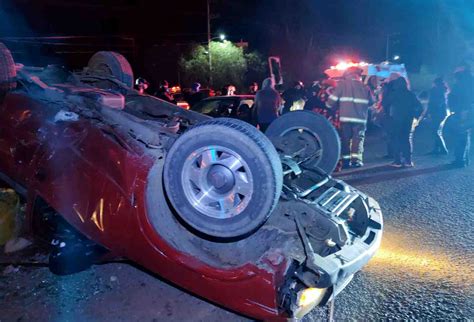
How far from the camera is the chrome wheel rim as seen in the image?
2396mm

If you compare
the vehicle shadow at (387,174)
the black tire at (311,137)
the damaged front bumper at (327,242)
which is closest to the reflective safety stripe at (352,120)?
the vehicle shadow at (387,174)

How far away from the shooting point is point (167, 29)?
105 feet

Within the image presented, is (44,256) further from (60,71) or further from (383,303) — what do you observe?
(383,303)

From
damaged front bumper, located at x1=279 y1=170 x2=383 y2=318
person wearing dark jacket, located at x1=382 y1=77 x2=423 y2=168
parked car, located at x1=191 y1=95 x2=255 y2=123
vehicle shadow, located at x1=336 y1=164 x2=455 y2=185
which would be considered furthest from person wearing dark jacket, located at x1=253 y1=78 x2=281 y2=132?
damaged front bumper, located at x1=279 y1=170 x2=383 y2=318

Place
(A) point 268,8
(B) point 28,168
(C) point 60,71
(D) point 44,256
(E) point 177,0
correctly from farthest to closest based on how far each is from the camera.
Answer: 1. (E) point 177,0
2. (A) point 268,8
3. (C) point 60,71
4. (D) point 44,256
5. (B) point 28,168

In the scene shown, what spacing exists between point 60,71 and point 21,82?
0.73 meters

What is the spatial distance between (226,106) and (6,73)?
20.7ft

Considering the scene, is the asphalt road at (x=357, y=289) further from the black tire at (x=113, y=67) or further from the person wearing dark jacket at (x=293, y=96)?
the person wearing dark jacket at (x=293, y=96)

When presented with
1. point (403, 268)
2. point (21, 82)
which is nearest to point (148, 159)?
point (21, 82)

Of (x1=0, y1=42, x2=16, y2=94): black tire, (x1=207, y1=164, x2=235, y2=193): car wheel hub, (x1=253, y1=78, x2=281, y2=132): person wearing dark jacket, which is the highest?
(x1=0, y1=42, x2=16, y2=94): black tire

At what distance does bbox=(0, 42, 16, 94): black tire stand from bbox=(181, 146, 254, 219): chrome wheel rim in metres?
2.37

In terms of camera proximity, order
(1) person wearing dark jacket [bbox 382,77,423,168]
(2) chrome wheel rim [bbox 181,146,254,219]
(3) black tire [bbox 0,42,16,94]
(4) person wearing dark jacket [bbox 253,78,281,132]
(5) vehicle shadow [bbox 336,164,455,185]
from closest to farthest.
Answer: (2) chrome wheel rim [bbox 181,146,254,219]
(3) black tire [bbox 0,42,16,94]
(5) vehicle shadow [bbox 336,164,455,185]
(1) person wearing dark jacket [bbox 382,77,423,168]
(4) person wearing dark jacket [bbox 253,78,281,132]

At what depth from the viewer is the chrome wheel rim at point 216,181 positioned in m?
2.40

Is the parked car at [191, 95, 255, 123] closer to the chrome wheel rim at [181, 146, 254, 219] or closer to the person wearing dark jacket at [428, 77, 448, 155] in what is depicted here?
the person wearing dark jacket at [428, 77, 448, 155]
